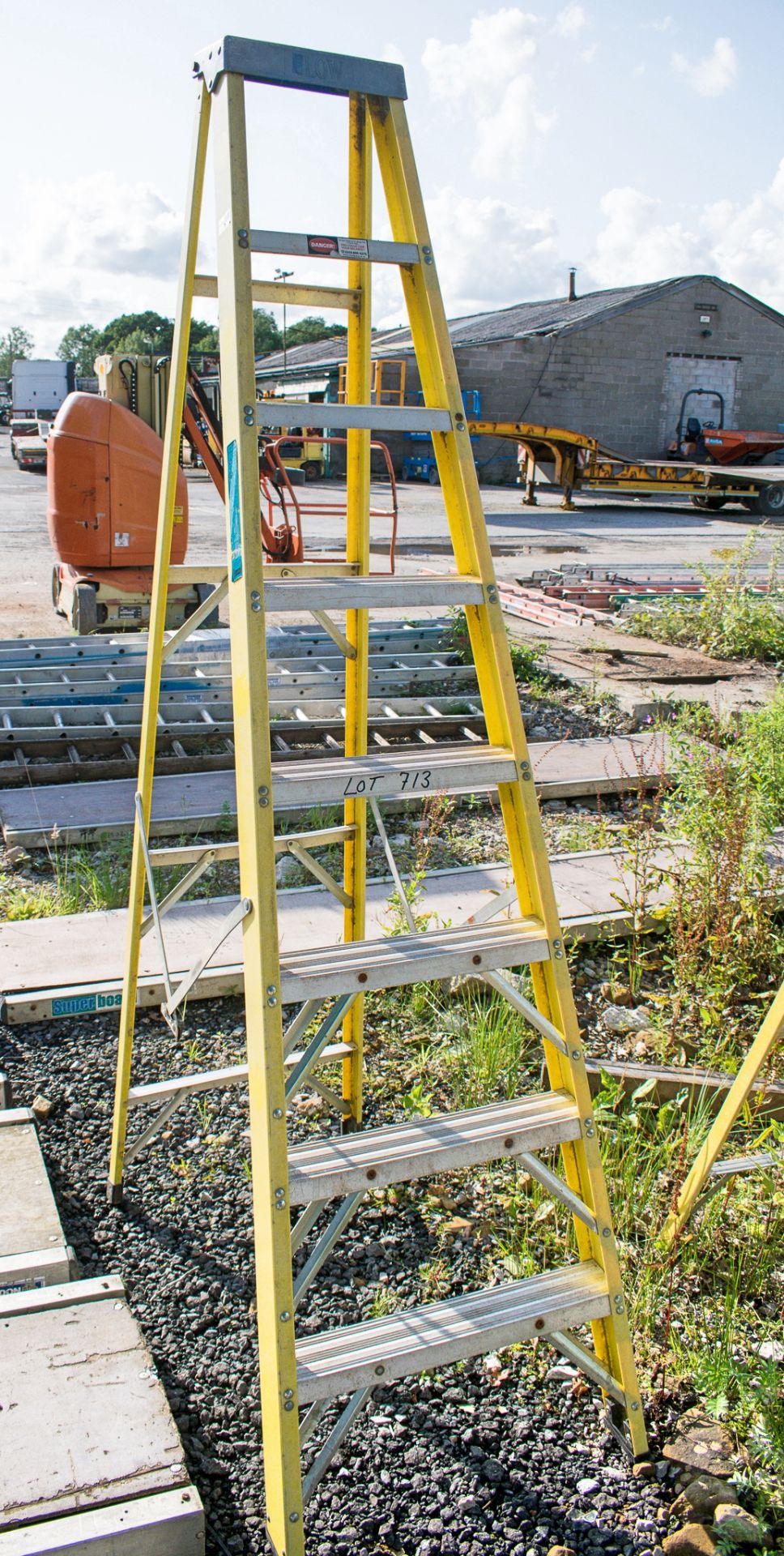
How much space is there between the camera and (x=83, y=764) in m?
6.89

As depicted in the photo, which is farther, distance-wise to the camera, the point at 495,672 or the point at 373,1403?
the point at 373,1403

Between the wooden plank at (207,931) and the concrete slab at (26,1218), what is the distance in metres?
0.75

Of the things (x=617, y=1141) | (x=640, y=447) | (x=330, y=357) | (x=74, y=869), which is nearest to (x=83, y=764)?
(x=74, y=869)

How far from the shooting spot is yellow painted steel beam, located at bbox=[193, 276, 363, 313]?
2.77m

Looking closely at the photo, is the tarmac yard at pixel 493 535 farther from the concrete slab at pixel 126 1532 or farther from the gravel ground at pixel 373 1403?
the concrete slab at pixel 126 1532

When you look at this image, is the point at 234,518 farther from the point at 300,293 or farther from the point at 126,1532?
the point at 126,1532

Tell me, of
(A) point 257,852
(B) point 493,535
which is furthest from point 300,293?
(B) point 493,535

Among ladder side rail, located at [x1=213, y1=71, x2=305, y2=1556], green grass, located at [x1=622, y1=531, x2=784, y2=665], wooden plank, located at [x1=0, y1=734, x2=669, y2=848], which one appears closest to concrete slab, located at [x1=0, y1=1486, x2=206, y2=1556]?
ladder side rail, located at [x1=213, y1=71, x2=305, y2=1556]

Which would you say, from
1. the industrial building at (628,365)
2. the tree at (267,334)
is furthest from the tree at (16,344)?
the industrial building at (628,365)

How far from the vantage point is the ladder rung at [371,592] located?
215 cm

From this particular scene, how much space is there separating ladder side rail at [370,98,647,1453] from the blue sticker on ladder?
450 mm

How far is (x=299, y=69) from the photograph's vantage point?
7.21ft

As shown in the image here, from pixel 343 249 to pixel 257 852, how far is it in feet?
4.06

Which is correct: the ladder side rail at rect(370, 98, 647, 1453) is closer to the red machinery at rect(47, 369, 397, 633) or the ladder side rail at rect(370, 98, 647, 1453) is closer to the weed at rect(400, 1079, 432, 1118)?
the weed at rect(400, 1079, 432, 1118)
